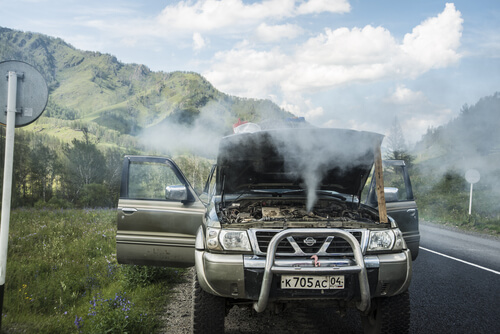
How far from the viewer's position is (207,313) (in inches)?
131

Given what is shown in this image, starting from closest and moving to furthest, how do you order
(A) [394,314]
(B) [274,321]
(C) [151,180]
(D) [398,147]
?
(A) [394,314] → (B) [274,321] → (D) [398,147] → (C) [151,180]

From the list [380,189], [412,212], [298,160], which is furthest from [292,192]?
[412,212]

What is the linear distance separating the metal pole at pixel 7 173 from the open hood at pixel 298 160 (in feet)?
6.51

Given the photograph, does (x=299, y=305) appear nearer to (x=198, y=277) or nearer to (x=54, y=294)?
(x=198, y=277)

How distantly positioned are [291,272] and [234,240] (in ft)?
1.83

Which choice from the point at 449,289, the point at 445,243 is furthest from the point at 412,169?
the point at 449,289

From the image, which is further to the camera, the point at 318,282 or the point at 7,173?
the point at 7,173

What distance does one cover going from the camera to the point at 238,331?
386cm

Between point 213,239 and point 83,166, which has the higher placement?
point 213,239

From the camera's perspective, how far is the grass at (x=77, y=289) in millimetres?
3664

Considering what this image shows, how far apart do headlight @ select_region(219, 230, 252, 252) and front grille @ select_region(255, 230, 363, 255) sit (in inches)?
4.2

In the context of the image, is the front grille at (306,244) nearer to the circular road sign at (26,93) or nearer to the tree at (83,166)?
the circular road sign at (26,93)

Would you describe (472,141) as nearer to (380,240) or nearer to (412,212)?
(412,212)

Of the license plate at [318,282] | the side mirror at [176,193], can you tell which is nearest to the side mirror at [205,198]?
the side mirror at [176,193]
